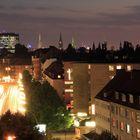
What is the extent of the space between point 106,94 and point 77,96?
64.0 ft

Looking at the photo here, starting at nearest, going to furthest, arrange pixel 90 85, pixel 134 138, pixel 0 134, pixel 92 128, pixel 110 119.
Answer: pixel 0 134
pixel 134 138
pixel 110 119
pixel 92 128
pixel 90 85

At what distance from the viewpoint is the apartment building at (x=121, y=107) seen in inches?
1860

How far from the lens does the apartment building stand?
155ft

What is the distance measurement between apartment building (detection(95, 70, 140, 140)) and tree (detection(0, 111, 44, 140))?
1198cm

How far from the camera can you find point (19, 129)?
38062mm

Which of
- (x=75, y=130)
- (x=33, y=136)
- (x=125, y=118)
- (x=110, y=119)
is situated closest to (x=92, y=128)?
(x=75, y=130)

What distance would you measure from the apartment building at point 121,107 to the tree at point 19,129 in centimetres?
1198

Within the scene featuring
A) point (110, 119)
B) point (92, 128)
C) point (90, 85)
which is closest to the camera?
point (110, 119)

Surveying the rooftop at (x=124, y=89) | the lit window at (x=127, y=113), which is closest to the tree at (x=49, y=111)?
the rooftop at (x=124, y=89)

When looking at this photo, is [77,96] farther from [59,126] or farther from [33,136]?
[33,136]

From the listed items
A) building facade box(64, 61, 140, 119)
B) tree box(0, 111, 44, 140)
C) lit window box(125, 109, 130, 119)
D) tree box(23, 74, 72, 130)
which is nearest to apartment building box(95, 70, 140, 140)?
lit window box(125, 109, 130, 119)

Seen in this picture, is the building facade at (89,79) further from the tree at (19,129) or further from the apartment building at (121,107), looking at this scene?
the tree at (19,129)


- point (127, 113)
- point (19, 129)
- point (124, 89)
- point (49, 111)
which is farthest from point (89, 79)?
point (19, 129)

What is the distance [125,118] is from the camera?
48.9 m
